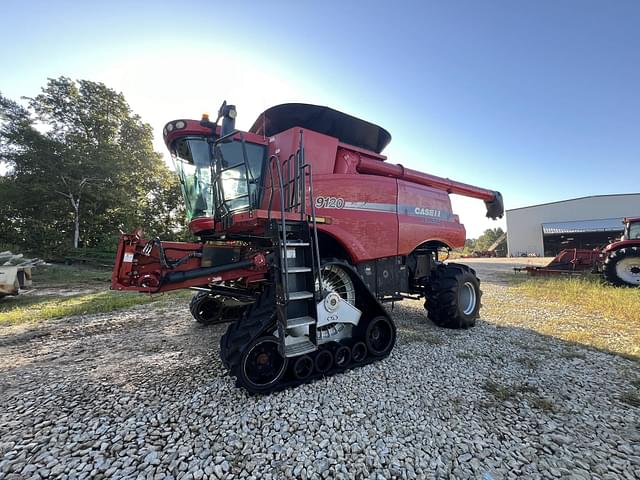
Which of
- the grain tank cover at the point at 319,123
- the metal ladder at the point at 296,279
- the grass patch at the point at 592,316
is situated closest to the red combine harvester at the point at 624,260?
the grass patch at the point at 592,316

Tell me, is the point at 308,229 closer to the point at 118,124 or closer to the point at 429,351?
the point at 429,351

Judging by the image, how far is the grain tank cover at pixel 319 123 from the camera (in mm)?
4312

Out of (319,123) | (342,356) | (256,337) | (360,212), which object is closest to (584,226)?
(360,212)

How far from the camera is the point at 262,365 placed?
311 cm

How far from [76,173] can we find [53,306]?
17.7 m

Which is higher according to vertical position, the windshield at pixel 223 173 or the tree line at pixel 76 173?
the tree line at pixel 76 173

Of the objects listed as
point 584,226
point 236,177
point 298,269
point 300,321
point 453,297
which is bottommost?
point 453,297

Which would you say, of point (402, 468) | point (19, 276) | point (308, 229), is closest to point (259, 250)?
point (308, 229)

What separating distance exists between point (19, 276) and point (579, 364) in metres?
13.2

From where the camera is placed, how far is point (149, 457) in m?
2.06

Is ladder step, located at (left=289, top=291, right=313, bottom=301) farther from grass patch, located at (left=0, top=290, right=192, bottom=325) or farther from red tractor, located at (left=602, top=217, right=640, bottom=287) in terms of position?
red tractor, located at (left=602, top=217, right=640, bottom=287)

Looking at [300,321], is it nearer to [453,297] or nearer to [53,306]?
[453,297]

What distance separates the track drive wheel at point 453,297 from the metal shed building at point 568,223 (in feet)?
142

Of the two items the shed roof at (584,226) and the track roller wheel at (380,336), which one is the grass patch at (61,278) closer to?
the track roller wheel at (380,336)
